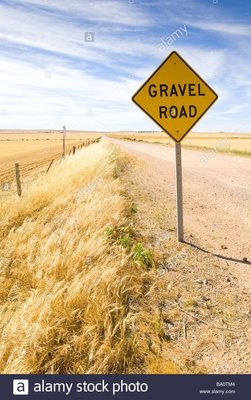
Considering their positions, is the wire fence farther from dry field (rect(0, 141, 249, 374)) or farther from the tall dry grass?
dry field (rect(0, 141, 249, 374))

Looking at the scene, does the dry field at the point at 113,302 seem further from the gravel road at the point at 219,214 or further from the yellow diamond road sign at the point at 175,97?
the yellow diamond road sign at the point at 175,97

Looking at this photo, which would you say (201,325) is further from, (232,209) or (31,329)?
(232,209)

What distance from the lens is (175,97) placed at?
528cm

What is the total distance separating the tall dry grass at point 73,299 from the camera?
3164 mm

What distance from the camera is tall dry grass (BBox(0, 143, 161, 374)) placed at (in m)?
3.16

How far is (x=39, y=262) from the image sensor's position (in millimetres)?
4848
